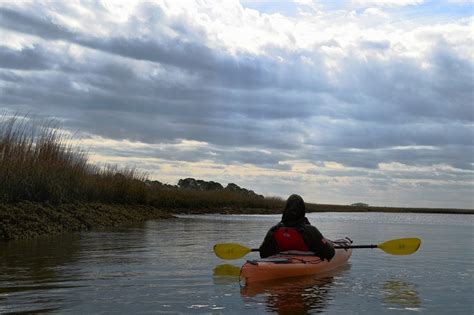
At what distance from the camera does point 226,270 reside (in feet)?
37.7

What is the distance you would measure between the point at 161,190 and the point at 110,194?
11.9 meters

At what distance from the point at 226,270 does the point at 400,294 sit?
368 centimetres

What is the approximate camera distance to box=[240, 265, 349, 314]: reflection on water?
7844mm

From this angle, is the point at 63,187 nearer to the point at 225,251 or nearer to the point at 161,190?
the point at 225,251

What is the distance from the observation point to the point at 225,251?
1205 cm

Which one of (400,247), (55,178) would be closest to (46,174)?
(55,178)

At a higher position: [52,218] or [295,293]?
[52,218]

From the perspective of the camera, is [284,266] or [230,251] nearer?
[284,266]

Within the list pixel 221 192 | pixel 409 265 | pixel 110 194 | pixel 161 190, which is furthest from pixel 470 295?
pixel 221 192

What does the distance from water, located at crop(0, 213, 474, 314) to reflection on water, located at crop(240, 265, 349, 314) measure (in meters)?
0.01

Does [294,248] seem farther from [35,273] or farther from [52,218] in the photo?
[52,218]

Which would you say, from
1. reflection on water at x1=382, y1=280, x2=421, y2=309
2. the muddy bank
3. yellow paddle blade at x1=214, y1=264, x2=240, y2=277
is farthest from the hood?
the muddy bank

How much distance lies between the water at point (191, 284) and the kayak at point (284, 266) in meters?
0.22

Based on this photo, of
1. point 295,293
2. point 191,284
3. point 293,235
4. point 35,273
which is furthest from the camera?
point 293,235
